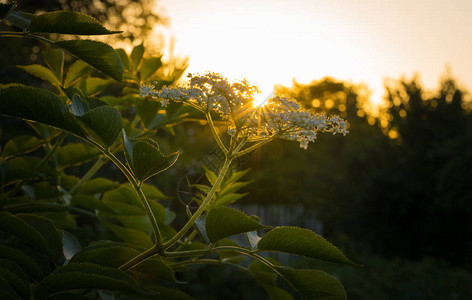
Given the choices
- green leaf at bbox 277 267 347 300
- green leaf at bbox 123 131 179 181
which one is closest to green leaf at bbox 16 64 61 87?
green leaf at bbox 123 131 179 181

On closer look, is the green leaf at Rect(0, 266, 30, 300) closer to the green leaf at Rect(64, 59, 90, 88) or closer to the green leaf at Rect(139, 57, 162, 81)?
the green leaf at Rect(64, 59, 90, 88)

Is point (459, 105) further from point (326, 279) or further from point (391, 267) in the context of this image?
point (326, 279)

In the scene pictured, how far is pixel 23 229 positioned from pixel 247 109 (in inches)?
23.3

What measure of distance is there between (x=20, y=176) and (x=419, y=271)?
1015cm

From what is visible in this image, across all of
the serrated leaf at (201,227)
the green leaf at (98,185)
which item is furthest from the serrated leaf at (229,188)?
the green leaf at (98,185)

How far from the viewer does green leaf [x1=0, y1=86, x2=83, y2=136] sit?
2.91ft

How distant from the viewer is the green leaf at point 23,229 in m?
1.10

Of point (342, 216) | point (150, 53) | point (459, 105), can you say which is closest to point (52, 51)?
point (150, 53)

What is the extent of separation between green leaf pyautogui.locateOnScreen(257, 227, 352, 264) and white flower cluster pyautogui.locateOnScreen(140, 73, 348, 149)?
9.5 inches

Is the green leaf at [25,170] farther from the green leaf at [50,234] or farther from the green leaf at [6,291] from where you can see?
the green leaf at [6,291]

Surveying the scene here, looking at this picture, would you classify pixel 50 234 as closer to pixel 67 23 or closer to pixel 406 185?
pixel 67 23

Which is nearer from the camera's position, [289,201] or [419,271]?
[419,271]

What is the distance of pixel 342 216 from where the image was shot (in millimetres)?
17453

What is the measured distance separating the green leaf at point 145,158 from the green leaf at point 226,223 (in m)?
0.14
